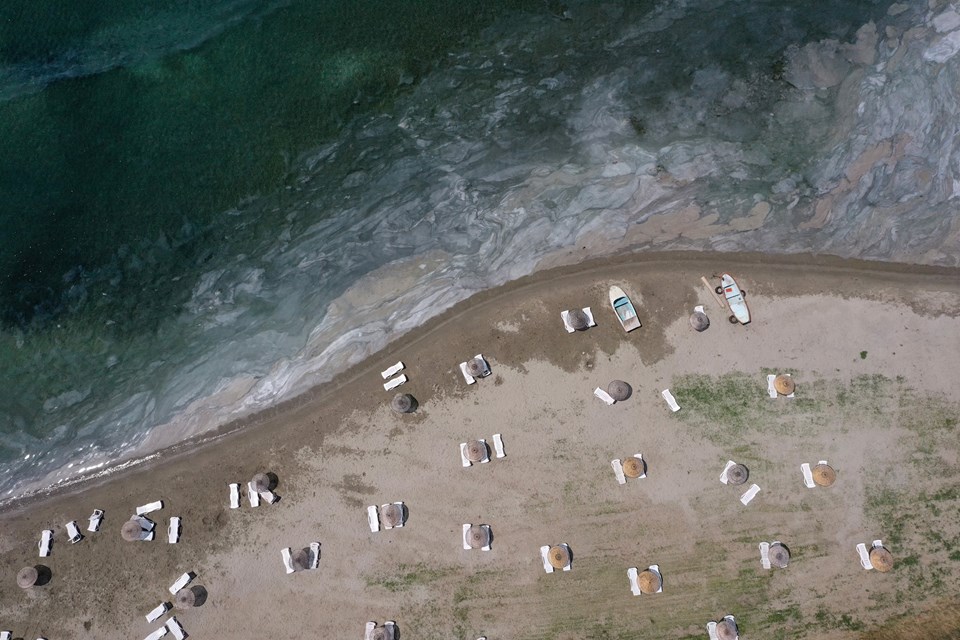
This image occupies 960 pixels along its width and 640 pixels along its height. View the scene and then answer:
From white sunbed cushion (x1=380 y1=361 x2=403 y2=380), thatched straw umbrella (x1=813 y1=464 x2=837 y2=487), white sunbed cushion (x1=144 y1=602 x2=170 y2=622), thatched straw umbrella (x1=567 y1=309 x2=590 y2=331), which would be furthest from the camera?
white sunbed cushion (x1=380 y1=361 x2=403 y2=380)

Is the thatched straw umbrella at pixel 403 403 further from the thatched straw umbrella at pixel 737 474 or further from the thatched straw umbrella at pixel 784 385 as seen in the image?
the thatched straw umbrella at pixel 784 385

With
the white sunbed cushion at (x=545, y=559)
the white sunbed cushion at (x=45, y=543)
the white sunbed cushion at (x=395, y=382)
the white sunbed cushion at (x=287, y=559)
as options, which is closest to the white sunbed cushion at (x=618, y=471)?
the white sunbed cushion at (x=545, y=559)

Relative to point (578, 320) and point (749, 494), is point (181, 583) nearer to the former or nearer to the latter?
point (578, 320)

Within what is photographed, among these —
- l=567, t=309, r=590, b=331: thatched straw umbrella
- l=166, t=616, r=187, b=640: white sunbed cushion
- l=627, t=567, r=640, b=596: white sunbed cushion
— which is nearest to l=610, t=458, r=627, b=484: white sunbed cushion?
l=627, t=567, r=640, b=596: white sunbed cushion

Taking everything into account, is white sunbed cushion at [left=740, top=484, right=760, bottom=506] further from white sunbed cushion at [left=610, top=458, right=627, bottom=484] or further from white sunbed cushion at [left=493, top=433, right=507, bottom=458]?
white sunbed cushion at [left=493, top=433, right=507, bottom=458]

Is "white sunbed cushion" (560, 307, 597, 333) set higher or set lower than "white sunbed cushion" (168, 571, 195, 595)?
higher

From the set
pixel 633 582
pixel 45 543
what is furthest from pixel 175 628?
pixel 633 582

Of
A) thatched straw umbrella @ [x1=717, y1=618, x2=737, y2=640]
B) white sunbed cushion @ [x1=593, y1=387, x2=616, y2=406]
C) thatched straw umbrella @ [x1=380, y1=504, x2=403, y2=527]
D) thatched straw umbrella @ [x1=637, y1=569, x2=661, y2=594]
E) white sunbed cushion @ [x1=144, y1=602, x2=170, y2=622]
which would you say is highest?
white sunbed cushion @ [x1=593, y1=387, x2=616, y2=406]
